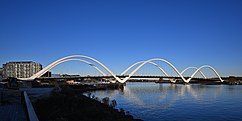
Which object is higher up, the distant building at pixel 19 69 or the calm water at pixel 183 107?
the distant building at pixel 19 69

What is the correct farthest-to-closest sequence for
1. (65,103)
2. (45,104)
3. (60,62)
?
(60,62)
(65,103)
(45,104)

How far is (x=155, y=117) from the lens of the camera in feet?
75.4

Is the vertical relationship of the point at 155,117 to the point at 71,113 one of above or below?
below

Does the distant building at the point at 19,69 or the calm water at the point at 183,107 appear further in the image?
the distant building at the point at 19,69

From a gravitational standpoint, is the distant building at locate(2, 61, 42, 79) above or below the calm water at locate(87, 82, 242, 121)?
above

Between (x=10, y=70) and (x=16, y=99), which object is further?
(x=10, y=70)

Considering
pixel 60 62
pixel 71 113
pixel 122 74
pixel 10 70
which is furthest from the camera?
pixel 10 70

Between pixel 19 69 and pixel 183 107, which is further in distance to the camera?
pixel 19 69

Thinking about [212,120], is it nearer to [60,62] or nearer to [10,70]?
[60,62]

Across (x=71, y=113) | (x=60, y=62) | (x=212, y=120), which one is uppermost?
(x=60, y=62)

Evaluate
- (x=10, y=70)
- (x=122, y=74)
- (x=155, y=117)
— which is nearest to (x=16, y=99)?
(x=155, y=117)

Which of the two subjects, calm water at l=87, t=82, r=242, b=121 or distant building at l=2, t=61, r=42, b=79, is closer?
calm water at l=87, t=82, r=242, b=121

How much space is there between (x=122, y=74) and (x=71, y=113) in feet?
306

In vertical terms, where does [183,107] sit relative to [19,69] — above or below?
below
